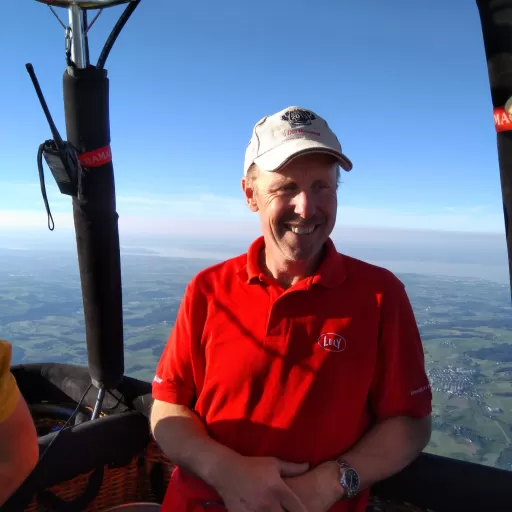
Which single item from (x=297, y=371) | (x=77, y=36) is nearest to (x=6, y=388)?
(x=297, y=371)

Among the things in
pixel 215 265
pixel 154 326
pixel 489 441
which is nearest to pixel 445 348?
pixel 489 441

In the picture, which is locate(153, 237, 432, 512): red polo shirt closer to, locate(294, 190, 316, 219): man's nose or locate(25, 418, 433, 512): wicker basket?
locate(294, 190, 316, 219): man's nose

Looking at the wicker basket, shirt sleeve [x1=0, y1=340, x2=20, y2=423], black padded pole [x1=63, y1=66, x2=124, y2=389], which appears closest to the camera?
shirt sleeve [x1=0, y1=340, x2=20, y2=423]

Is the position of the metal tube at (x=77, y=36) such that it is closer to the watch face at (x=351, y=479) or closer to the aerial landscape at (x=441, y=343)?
the aerial landscape at (x=441, y=343)

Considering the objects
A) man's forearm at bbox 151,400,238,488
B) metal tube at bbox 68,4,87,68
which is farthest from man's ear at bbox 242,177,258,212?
metal tube at bbox 68,4,87,68

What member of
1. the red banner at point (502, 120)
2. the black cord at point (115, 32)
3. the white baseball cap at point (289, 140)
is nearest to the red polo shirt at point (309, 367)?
the white baseball cap at point (289, 140)

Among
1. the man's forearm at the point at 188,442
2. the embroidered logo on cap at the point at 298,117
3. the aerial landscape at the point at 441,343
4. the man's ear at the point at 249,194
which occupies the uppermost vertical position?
the embroidered logo on cap at the point at 298,117

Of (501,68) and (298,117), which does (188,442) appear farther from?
(501,68)

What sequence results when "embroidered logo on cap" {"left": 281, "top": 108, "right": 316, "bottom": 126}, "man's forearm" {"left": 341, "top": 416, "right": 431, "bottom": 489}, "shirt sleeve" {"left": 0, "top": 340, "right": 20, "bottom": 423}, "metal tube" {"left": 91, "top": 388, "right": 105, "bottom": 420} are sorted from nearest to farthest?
1. "shirt sleeve" {"left": 0, "top": 340, "right": 20, "bottom": 423}
2. "man's forearm" {"left": 341, "top": 416, "right": 431, "bottom": 489}
3. "embroidered logo on cap" {"left": 281, "top": 108, "right": 316, "bottom": 126}
4. "metal tube" {"left": 91, "top": 388, "right": 105, "bottom": 420}
